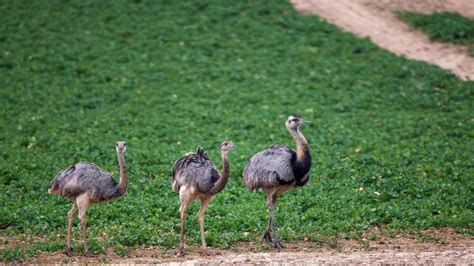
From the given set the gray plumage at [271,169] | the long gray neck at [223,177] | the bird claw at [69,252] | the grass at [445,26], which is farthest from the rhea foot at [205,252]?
the grass at [445,26]

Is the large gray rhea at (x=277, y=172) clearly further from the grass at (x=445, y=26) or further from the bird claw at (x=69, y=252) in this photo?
the grass at (x=445, y=26)

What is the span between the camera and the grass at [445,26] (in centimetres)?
2278

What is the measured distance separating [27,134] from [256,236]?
685cm

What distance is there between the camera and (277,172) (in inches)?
444

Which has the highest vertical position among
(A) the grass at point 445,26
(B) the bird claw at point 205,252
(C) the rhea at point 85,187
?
(C) the rhea at point 85,187

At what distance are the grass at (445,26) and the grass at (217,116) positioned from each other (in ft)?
7.23

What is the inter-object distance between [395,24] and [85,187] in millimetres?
15395

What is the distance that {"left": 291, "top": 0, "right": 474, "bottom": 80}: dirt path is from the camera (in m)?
21.8

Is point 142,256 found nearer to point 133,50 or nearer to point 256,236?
point 256,236

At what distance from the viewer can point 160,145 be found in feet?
53.0

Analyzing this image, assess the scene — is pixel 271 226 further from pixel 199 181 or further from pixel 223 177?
pixel 199 181

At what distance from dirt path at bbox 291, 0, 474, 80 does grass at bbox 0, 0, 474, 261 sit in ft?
2.63

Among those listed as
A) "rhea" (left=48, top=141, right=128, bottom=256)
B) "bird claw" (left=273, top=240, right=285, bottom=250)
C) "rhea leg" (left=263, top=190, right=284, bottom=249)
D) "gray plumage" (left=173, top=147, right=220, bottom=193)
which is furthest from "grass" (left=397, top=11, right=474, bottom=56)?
"rhea" (left=48, top=141, right=128, bottom=256)

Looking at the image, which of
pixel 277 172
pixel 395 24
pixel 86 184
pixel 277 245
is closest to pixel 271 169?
pixel 277 172
